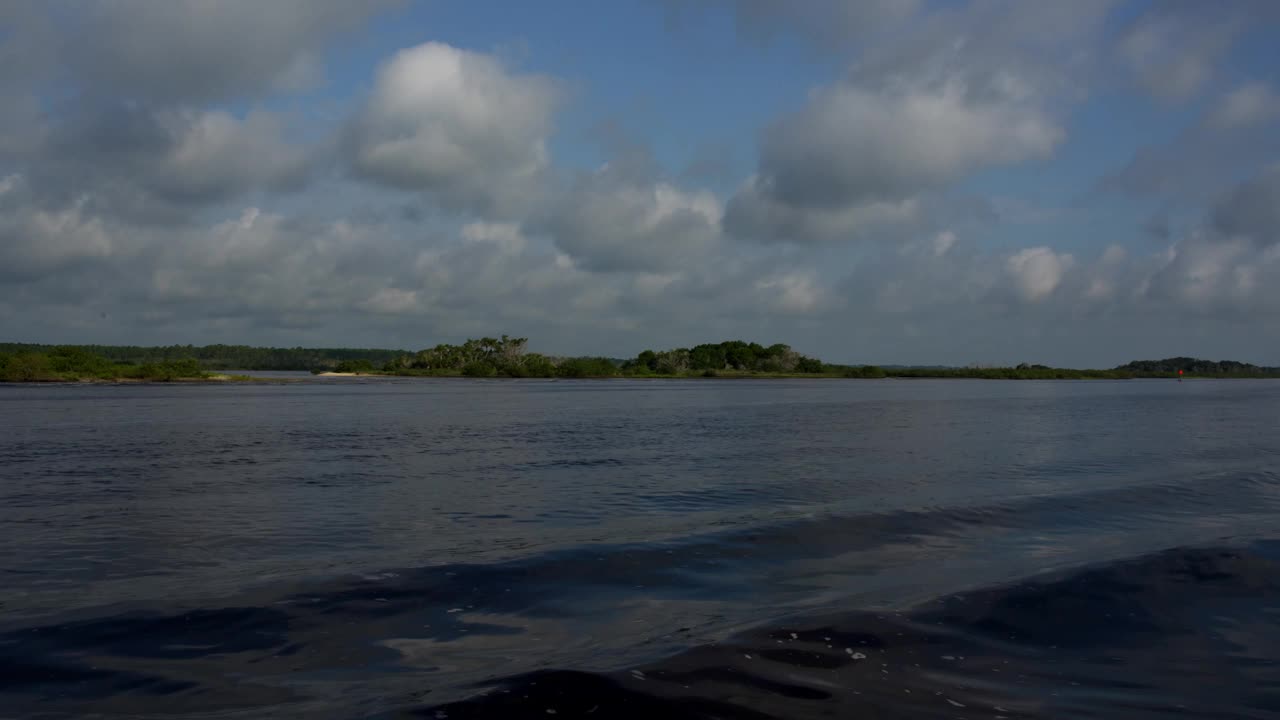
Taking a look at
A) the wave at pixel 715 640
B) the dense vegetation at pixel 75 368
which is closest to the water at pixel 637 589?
the wave at pixel 715 640

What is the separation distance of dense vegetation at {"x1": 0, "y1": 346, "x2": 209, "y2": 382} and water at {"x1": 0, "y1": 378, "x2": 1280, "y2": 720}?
9747 cm

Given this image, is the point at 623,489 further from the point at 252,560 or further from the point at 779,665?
the point at 779,665

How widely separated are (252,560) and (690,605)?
6702 mm

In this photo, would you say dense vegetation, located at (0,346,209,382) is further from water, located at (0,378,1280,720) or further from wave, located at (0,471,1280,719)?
wave, located at (0,471,1280,719)

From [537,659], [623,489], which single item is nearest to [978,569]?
[537,659]

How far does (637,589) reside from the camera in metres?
10.5

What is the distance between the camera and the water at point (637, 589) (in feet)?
23.3

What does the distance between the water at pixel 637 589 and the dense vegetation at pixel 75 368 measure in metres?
97.5

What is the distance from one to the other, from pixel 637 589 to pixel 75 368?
123 meters

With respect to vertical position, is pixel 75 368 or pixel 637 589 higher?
pixel 75 368

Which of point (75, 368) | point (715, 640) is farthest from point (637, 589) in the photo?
point (75, 368)

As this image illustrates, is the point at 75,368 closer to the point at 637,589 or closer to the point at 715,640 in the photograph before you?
the point at 637,589

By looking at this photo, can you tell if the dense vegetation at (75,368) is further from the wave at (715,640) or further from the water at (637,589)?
the wave at (715,640)

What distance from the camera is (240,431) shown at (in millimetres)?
34844
